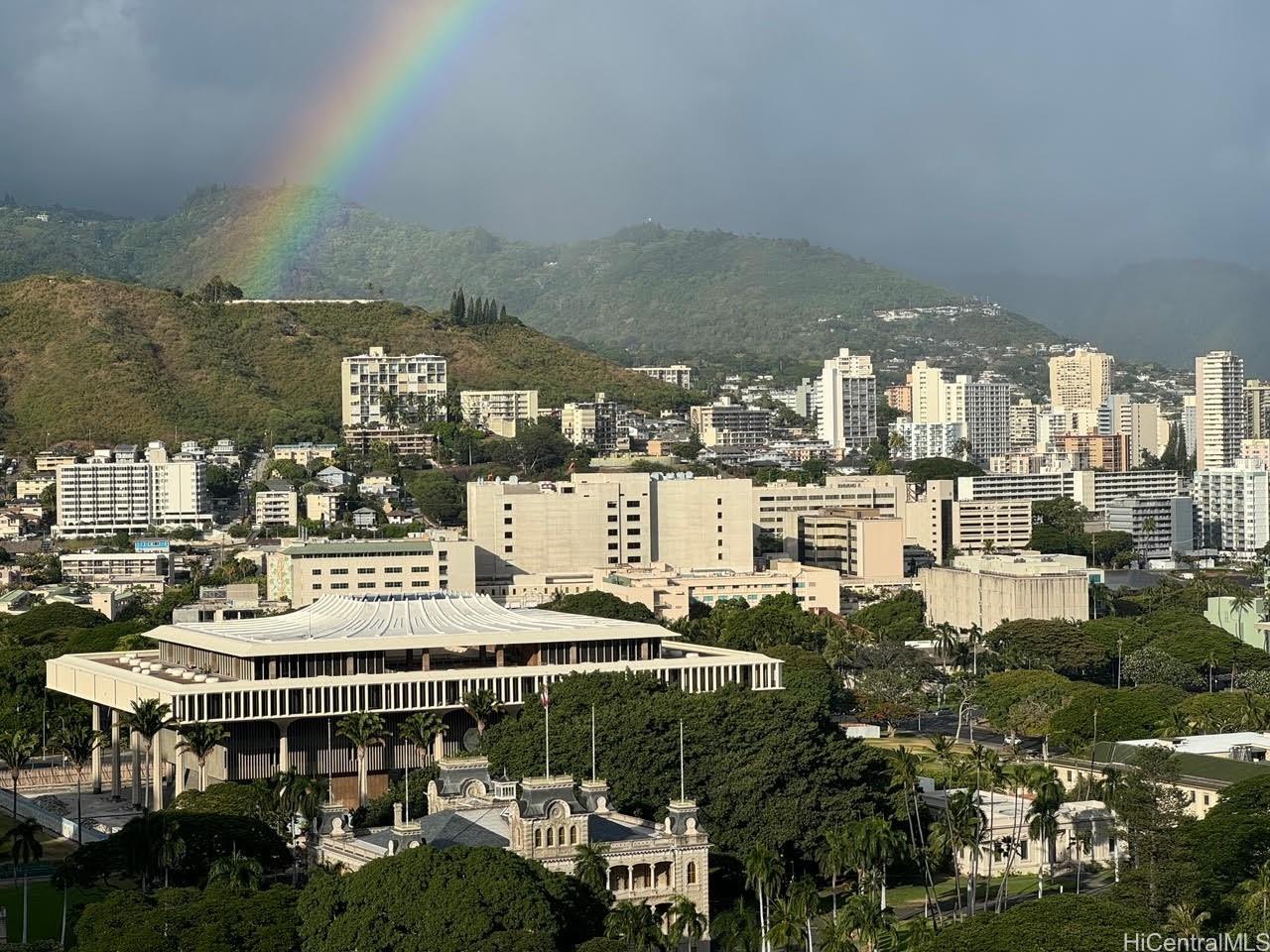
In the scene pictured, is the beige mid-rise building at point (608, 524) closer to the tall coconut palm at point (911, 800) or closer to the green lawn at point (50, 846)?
the green lawn at point (50, 846)

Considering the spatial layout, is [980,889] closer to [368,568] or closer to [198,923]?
[198,923]

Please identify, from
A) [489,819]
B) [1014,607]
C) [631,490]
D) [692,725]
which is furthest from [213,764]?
→ [631,490]

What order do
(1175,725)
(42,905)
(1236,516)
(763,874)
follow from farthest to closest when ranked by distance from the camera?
1. (1236,516)
2. (1175,725)
3. (42,905)
4. (763,874)

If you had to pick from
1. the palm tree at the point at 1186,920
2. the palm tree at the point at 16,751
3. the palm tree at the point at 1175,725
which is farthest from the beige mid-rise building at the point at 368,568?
the palm tree at the point at 1186,920

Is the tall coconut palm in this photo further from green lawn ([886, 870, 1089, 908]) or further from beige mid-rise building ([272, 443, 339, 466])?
beige mid-rise building ([272, 443, 339, 466])

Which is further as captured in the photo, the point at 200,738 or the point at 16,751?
the point at 16,751

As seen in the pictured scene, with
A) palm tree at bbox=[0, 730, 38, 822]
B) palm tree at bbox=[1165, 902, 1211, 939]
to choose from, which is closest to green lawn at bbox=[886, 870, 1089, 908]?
palm tree at bbox=[1165, 902, 1211, 939]

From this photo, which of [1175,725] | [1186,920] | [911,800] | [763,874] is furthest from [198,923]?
[1175,725]
